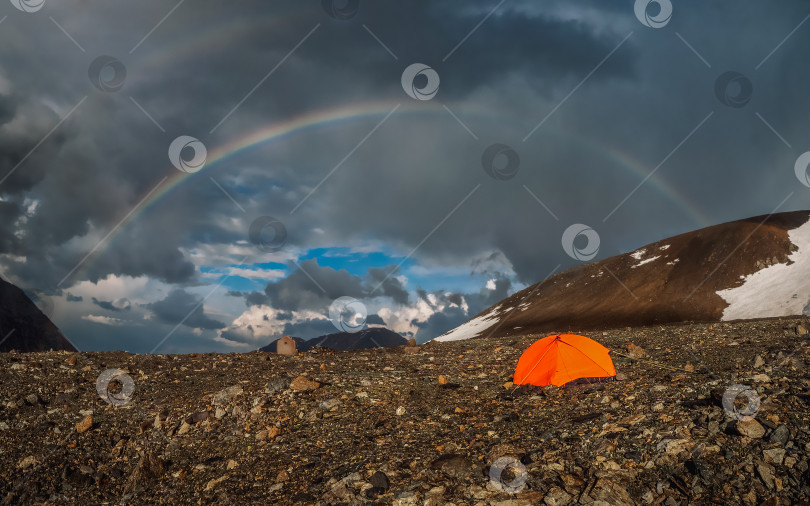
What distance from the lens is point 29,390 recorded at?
15.3 metres

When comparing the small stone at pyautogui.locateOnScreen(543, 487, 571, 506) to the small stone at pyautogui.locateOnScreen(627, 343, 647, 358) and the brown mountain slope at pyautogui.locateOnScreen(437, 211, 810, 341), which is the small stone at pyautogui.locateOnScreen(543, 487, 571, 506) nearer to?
the small stone at pyautogui.locateOnScreen(627, 343, 647, 358)

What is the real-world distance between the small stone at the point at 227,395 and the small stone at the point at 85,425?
130 inches

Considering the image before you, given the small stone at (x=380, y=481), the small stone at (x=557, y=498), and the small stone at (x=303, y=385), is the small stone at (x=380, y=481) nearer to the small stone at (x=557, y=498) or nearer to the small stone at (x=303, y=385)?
the small stone at (x=557, y=498)

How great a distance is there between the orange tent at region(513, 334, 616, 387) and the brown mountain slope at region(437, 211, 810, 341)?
72.0 meters

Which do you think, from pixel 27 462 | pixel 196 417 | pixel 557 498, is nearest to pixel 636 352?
pixel 557 498

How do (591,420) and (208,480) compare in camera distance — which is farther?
(591,420)

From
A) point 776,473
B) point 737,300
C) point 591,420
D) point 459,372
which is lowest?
point 776,473

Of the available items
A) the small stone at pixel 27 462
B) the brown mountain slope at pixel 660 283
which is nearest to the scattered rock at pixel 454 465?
the small stone at pixel 27 462

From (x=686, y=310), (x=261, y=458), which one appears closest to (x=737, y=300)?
(x=686, y=310)

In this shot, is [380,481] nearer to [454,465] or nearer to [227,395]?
[454,465]

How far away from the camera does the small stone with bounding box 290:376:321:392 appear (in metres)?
15.5

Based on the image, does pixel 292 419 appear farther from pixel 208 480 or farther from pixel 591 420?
pixel 591 420

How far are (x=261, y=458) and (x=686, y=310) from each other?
8725 centimetres

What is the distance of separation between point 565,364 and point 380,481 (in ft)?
28.4
